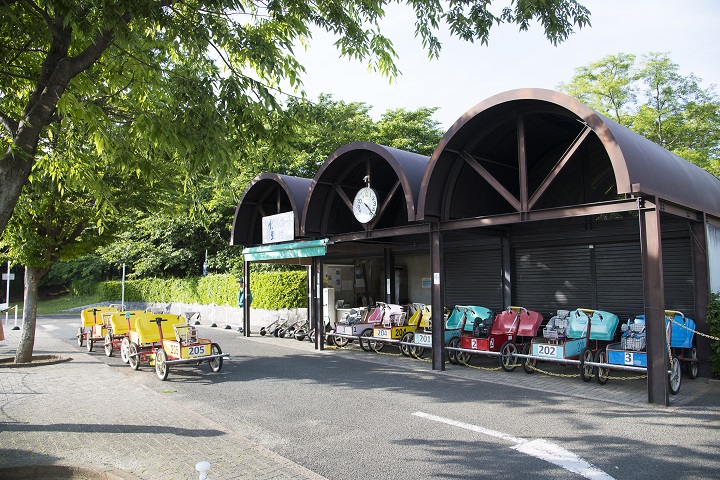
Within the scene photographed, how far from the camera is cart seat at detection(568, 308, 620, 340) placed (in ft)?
34.2

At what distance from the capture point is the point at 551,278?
12.9 m

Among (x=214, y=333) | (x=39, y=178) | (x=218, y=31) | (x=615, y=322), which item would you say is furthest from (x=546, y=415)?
(x=214, y=333)

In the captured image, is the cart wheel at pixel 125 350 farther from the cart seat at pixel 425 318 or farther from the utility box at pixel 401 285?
the utility box at pixel 401 285

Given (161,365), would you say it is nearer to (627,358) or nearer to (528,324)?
(528,324)

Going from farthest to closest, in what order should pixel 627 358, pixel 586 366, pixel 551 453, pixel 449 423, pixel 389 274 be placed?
pixel 389 274 < pixel 586 366 < pixel 627 358 < pixel 449 423 < pixel 551 453

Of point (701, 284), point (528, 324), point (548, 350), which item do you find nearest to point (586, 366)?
point (548, 350)

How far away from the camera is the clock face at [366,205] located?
12934mm

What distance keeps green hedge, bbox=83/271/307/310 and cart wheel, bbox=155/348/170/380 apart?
10.1 metres

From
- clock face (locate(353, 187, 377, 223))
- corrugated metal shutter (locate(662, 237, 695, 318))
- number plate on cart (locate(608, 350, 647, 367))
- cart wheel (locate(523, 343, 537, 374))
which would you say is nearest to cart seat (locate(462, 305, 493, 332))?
cart wheel (locate(523, 343, 537, 374))

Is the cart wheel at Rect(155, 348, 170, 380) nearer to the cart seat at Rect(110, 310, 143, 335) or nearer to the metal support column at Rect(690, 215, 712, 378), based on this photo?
the cart seat at Rect(110, 310, 143, 335)

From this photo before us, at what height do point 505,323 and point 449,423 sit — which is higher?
point 505,323

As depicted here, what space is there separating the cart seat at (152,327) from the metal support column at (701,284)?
35.1 ft

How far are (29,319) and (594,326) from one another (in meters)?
12.7

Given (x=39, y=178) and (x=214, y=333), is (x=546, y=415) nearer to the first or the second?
(x=39, y=178)
